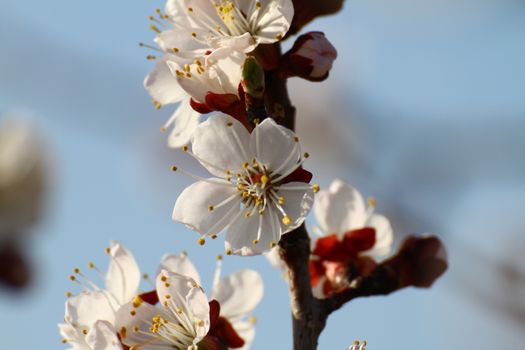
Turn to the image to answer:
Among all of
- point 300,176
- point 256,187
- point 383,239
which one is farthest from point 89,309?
point 383,239

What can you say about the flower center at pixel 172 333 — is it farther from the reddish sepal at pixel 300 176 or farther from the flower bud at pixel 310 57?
the flower bud at pixel 310 57

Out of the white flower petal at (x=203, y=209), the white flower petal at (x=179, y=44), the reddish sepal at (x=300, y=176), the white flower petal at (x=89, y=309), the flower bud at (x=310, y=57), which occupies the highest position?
the white flower petal at (x=179, y=44)

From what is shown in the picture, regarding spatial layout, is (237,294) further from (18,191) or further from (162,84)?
(18,191)

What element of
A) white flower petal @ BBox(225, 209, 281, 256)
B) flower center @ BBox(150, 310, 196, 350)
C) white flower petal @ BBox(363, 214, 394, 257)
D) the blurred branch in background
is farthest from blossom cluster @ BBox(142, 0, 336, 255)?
the blurred branch in background

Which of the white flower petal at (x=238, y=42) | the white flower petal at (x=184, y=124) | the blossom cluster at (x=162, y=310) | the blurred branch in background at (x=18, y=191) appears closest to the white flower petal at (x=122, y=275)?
the blossom cluster at (x=162, y=310)

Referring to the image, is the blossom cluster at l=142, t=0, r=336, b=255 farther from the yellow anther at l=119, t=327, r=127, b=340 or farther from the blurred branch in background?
the blurred branch in background

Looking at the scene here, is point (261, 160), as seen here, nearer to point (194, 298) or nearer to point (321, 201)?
point (194, 298)
